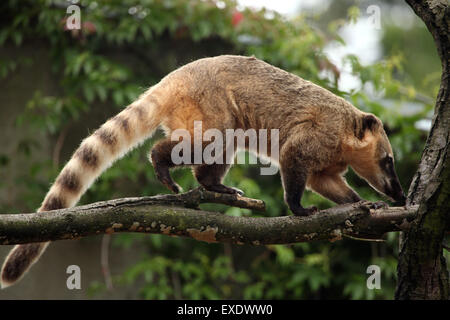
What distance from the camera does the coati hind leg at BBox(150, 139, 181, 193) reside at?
3742 millimetres

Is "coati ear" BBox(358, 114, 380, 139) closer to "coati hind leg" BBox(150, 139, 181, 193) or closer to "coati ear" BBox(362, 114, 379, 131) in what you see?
"coati ear" BBox(362, 114, 379, 131)

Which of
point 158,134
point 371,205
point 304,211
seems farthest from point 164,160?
point 158,134

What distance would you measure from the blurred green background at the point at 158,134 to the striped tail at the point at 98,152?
1888 mm

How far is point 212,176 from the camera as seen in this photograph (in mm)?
4039

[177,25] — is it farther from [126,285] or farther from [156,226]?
[156,226]

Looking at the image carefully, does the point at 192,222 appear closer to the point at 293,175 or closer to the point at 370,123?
the point at 293,175

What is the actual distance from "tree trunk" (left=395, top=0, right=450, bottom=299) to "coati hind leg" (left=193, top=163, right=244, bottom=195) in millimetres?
1335

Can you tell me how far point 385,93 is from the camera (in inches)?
231

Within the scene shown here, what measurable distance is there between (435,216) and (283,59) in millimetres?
3349

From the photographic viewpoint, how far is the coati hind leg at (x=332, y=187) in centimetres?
413

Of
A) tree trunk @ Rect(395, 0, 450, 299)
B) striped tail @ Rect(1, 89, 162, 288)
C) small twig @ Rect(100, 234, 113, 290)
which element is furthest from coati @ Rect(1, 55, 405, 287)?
small twig @ Rect(100, 234, 113, 290)

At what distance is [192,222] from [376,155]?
1.71 meters
